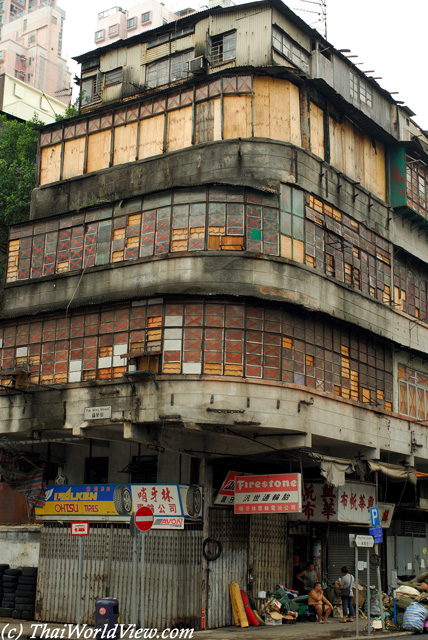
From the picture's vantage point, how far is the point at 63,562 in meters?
21.8

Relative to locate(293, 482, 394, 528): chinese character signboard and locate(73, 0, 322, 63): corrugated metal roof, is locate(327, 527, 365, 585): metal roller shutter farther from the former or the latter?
locate(73, 0, 322, 63): corrugated metal roof

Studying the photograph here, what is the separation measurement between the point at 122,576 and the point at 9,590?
13.5 ft

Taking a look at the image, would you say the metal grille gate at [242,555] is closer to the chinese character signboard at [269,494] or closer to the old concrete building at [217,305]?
the old concrete building at [217,305]

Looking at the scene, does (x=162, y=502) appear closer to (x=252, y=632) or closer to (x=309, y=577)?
(x=252, y=632)

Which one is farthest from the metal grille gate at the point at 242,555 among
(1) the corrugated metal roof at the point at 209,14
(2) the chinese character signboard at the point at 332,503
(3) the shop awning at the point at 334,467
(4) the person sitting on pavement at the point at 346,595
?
(1) the corrugated metal roof at the point at 209,14

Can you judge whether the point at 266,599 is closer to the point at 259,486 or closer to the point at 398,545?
the point at 259,486

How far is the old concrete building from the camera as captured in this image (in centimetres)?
2089

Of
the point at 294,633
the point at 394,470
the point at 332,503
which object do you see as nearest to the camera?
the point at 294,633

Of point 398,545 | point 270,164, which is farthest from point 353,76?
point 398,545

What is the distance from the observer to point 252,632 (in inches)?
783

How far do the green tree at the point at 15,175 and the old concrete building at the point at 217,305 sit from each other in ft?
17.9

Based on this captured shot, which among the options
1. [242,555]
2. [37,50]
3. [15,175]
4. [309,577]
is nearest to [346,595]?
[309,577]

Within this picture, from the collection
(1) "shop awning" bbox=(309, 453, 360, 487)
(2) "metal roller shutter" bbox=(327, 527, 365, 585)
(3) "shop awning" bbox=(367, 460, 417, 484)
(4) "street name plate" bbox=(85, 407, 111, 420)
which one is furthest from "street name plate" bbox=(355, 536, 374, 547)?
(4) "street name plate" bbox=(85, 407, 111, 420)

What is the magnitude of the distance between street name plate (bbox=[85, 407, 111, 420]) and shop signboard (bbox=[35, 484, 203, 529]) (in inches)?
75.6
